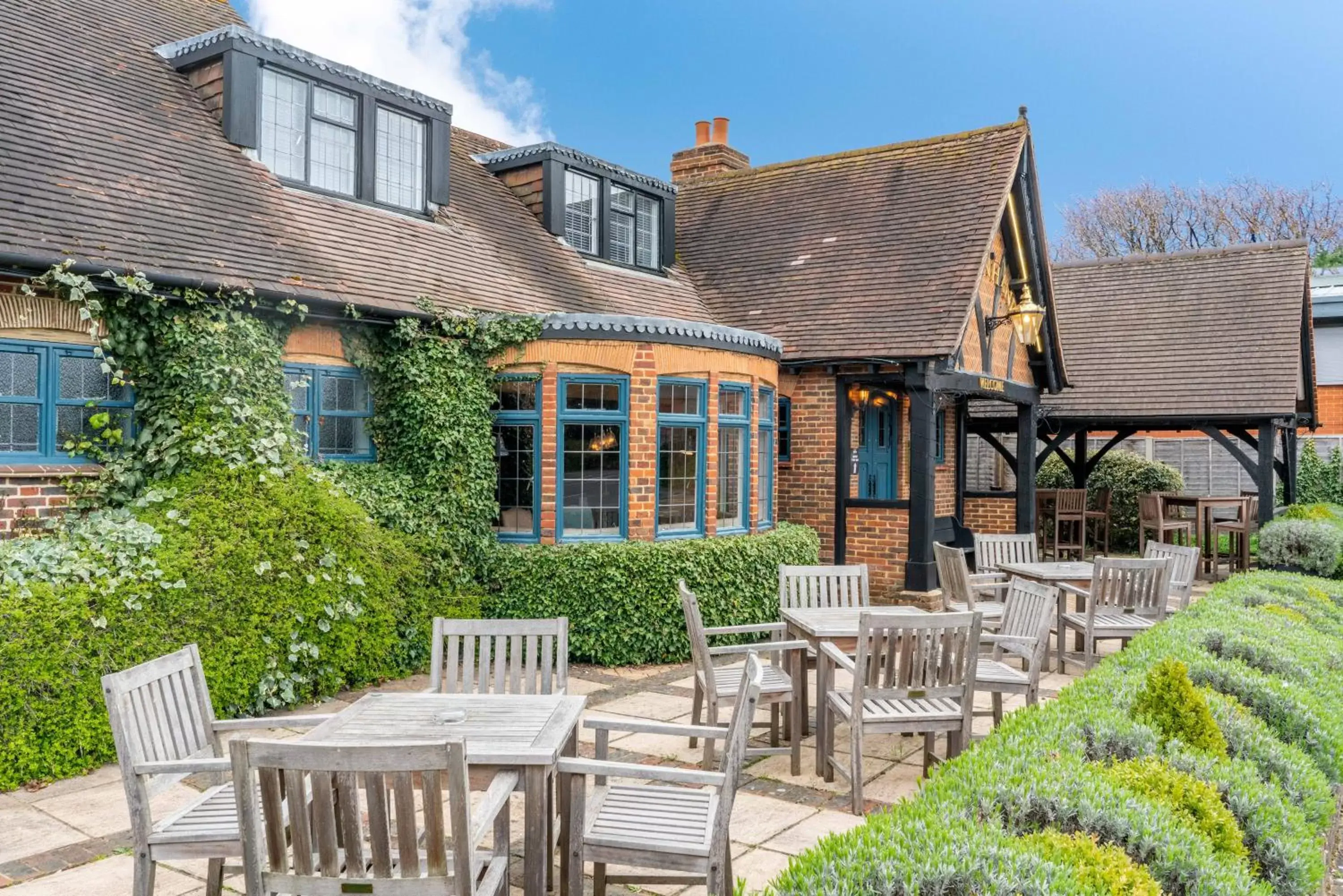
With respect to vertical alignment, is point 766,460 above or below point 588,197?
below

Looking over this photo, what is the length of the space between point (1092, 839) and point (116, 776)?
5.49 metres

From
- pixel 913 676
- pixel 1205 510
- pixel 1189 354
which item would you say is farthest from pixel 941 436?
pixel 913 676

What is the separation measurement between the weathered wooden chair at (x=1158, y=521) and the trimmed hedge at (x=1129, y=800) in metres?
10.4

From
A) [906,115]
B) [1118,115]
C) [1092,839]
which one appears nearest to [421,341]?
[1092,839]

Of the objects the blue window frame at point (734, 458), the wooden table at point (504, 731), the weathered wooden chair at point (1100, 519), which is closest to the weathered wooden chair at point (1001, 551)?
the blue window frame at point (734, 458)

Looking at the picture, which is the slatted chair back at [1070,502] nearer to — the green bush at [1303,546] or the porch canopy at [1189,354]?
the porch canopy at [1189,354]

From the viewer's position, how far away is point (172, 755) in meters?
4.06

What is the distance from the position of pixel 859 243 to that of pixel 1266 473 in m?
7.60

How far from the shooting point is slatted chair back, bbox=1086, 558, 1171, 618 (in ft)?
28.0

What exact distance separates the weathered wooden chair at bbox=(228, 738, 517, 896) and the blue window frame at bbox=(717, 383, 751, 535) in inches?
295

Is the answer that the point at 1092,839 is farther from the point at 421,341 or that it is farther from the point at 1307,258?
the point at 1307,258

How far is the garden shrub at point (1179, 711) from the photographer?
429 cm

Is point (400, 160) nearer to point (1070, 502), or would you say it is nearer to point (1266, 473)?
point (1070, 502)

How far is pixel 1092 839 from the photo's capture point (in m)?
3.07
